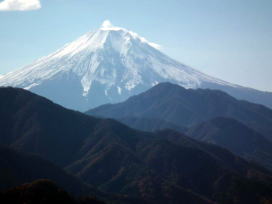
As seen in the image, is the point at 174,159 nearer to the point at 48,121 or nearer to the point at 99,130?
the point at 99,130

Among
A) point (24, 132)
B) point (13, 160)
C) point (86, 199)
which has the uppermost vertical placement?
point (86, 199)

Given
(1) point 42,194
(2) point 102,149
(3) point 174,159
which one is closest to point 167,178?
(3) point 174,159

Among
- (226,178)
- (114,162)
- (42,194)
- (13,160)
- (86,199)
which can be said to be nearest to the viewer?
(42,194)

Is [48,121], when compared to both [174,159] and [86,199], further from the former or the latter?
[86,199]

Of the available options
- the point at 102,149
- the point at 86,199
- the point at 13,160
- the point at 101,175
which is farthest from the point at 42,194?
the point at 102,149

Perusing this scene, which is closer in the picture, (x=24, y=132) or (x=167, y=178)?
(x=167, y=178)

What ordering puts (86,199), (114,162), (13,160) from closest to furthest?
(86,199) → (13,160) → (114,162)

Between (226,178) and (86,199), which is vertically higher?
(86,199)
